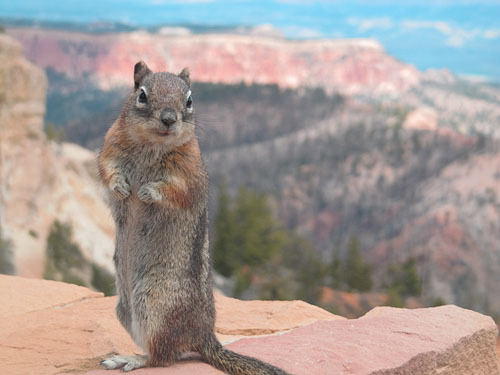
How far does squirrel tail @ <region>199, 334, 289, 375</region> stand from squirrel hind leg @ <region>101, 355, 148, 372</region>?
2.28ft

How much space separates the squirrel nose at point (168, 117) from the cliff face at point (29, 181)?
36.5m

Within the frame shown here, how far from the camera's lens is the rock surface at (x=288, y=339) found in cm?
734

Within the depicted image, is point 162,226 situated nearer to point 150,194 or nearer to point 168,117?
point 150,194

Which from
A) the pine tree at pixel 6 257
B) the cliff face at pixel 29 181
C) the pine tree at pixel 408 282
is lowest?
the pine tree at pixel 408 282

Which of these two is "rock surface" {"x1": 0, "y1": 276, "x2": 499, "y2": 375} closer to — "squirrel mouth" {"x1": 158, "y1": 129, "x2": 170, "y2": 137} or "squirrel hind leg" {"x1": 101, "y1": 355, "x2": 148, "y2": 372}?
"squirrel hind leg" {"x1": 101, "y1": 355, "x2": 148, "y2": 372}

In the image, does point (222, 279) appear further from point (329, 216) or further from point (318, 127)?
point (318, 127)

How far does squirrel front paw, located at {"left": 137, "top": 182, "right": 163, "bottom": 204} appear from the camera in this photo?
6.69 meters

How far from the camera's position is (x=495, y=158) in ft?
274

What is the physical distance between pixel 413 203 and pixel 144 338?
83.8 metres

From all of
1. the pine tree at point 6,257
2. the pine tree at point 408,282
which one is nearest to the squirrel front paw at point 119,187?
the pine tree at point 6,257

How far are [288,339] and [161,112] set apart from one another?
11.7 feet

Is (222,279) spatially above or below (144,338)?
below

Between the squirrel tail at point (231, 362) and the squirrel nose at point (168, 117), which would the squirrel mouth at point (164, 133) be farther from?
the squirrel tail at point (231, 362)

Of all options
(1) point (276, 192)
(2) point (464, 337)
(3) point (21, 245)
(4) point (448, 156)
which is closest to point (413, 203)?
(4) point (448, 156)
